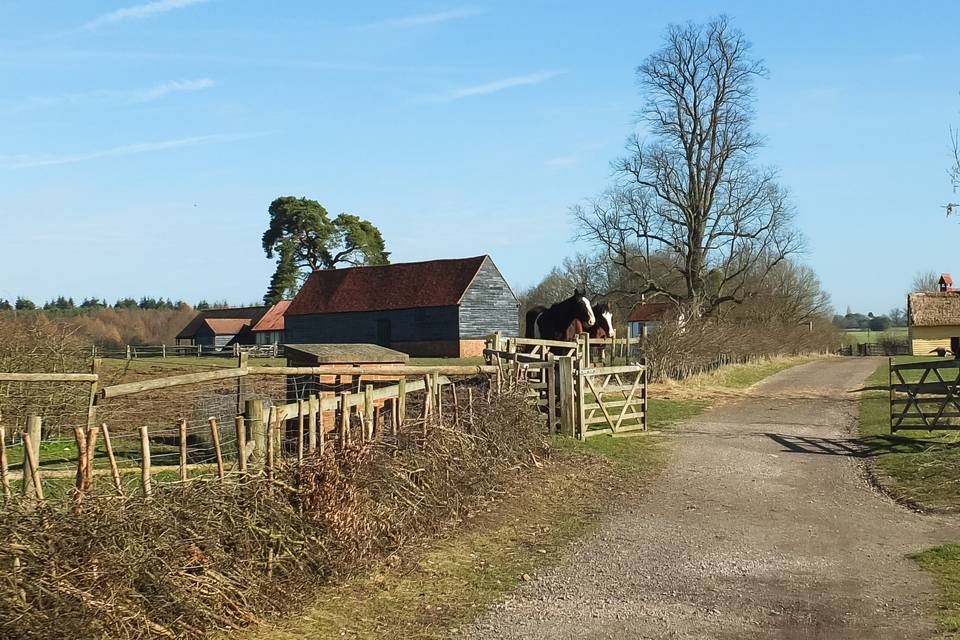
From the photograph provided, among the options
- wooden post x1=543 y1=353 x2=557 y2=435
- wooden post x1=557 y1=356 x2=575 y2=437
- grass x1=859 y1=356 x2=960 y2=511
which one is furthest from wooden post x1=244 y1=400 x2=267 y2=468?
wooden post x1=557 y1=356 x2=575 y2=437

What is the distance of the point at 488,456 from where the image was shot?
38.2 feet

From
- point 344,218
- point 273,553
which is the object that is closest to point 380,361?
point 273,553

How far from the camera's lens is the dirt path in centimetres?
686

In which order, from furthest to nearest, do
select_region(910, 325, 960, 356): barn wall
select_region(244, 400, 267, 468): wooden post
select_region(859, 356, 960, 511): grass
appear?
select_region(910, 325, 960, 356): barn wall, select_region(859, 356, 960, 511): grass, select_region(244, 400, 267, 468): wooden post

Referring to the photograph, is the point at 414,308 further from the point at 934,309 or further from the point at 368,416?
the point at 368,416

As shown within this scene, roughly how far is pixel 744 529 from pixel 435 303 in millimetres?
43658

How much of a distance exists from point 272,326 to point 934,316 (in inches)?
1858

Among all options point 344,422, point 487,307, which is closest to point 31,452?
point 344,422

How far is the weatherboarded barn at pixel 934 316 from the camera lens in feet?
154

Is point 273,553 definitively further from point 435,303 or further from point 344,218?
point 344,218

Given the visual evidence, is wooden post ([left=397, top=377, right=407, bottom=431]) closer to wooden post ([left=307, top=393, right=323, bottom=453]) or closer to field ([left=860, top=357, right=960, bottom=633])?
wooden post ([left=307, top=393, right=323, bottom=453])

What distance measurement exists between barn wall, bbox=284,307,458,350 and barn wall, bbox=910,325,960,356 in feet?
81.0

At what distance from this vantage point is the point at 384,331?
183 ft

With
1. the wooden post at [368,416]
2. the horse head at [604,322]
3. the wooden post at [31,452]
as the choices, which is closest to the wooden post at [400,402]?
the wooden post at [368,416]
